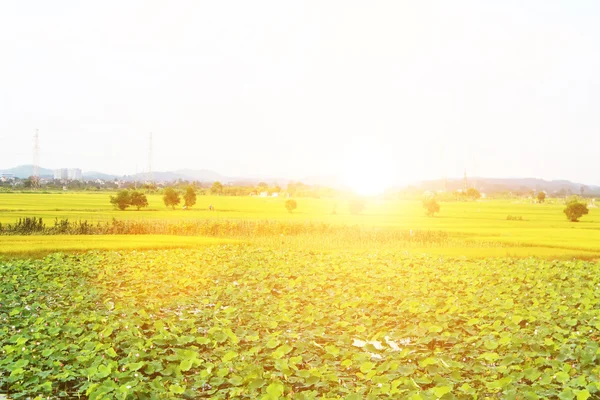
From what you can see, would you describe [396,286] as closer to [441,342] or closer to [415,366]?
[441,342]

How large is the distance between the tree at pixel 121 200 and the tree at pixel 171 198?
13.4 feet

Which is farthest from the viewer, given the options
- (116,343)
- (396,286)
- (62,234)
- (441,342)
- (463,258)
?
(62,234)

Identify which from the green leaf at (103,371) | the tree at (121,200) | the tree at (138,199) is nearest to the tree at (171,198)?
the tree at (138,199)

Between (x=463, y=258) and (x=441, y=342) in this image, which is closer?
(x=441, y=342)

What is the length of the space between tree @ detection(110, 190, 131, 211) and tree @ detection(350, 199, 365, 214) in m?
16.6

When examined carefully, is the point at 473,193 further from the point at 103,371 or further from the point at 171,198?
the point at 103,371

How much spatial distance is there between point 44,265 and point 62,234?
362 inches

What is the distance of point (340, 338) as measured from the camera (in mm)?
6672

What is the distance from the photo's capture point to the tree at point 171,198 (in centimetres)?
3697

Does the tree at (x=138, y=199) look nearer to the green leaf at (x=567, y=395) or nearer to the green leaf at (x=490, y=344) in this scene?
the green leaf at (x=490, y=344)

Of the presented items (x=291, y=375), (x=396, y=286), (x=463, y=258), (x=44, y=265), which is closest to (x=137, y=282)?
(x=44, y=265)

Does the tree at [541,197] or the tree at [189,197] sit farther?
the tree at [541,197]

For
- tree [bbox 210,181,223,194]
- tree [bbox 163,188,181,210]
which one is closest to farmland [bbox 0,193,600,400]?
tree [bbox 163,188,181,210]

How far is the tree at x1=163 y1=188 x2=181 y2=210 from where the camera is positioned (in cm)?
3697
